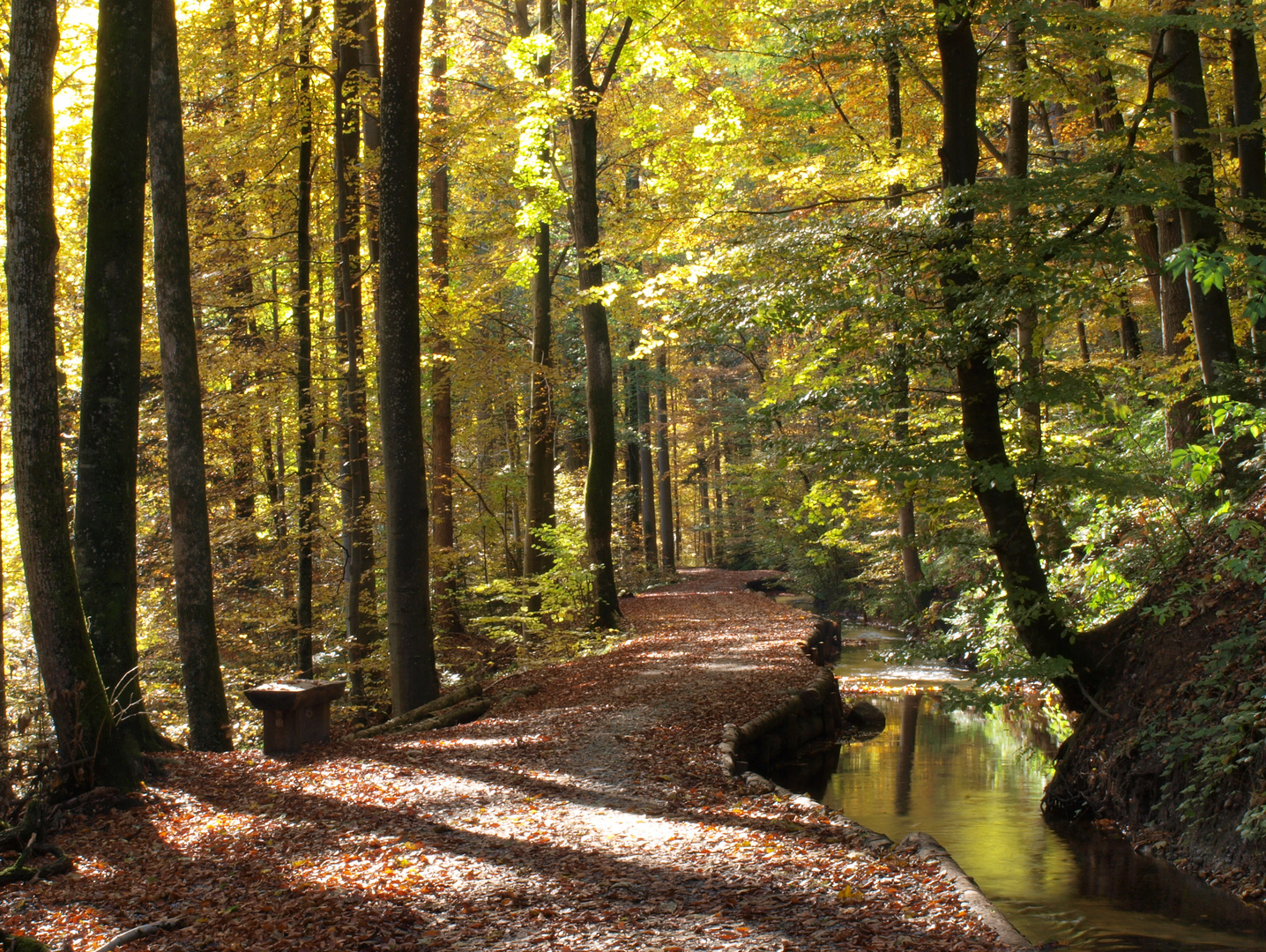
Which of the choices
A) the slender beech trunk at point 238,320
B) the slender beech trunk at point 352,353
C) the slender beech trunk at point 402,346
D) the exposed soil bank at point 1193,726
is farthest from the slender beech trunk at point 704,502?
the exposed soil bank at point 1193,726

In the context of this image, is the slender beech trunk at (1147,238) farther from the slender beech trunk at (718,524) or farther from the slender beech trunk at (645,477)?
the slender beech trunk at (718,524)

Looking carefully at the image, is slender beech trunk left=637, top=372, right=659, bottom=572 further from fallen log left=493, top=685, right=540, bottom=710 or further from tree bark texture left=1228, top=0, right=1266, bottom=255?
tree bark texture left=1228, top=0, right=1266, bottom=255

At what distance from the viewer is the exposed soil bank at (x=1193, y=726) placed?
5.45m

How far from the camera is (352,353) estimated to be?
11102mm

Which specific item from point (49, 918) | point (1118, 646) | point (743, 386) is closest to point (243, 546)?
point (49, 918)

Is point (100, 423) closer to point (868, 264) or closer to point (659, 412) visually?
point (868, 264)

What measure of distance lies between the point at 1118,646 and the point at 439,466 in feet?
34.7

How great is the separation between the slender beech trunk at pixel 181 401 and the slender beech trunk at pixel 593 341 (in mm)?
6336

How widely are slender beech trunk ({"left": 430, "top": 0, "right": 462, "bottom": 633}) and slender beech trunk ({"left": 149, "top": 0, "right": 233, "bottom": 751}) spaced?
4.29 metres

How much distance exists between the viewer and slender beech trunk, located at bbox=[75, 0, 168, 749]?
21.1ft

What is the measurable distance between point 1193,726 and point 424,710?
6606 millimetres

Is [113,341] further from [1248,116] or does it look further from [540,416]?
[1248,116]

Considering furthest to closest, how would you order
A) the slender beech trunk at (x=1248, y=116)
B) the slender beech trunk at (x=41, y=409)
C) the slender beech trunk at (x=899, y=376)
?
the slender beech trunk at (x=1248, y=116) < the slender beech trunk at (x=899, y=376) < the slender beech trunk at (x=41, y=409)

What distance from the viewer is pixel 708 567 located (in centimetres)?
3161
